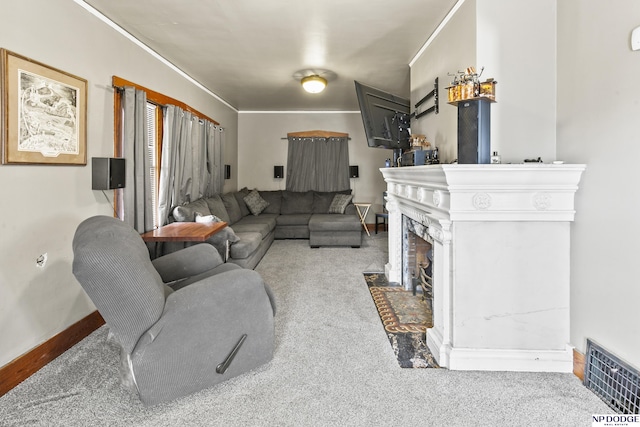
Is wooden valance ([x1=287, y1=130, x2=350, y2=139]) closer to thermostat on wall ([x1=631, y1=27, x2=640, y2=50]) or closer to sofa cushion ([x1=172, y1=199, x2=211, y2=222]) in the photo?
sofa cushion ([x1=172, y1=199, x2=211, y2=222])

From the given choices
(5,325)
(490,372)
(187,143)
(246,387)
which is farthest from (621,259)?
(187,143)

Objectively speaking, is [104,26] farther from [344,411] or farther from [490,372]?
[490,372]

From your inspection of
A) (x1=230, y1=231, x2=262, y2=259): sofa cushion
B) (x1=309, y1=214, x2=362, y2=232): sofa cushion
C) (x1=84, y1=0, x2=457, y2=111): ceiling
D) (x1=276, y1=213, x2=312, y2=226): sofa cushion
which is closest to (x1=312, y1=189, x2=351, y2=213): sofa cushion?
(x1=276, y1=213, x2=312, y2=226): sofa cushion

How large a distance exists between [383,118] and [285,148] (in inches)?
166

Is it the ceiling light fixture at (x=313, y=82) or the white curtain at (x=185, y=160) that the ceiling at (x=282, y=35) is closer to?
the ceiling light fixture at (x=313, y=82)

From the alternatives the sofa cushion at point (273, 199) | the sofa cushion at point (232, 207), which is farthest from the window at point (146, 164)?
the sofa cushion at point (273, 199)

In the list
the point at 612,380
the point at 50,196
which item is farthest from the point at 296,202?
the point at 612,380

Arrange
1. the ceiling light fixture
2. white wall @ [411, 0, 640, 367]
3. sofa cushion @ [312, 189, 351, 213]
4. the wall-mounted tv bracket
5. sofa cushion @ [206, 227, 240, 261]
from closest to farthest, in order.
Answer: white wall @ [411, 0, 640, 367], the wall-mounted tv bracket, sofa cushion @ [206, 227, 240, 261], the ceiling light fixture, sofa cushion @ [312, 189, 351, 213]

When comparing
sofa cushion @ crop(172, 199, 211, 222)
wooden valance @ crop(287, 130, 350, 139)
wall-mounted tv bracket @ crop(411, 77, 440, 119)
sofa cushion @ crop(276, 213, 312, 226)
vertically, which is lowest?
sofa cushion @ crop(276, 213, 312, 226)

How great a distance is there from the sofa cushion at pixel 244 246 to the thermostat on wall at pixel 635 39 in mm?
3521

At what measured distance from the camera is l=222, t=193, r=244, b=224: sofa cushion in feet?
18.7

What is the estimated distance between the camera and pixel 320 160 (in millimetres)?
7445

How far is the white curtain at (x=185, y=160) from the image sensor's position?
12.9 feet

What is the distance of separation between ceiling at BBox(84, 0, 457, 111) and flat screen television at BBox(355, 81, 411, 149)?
20.0 inches
